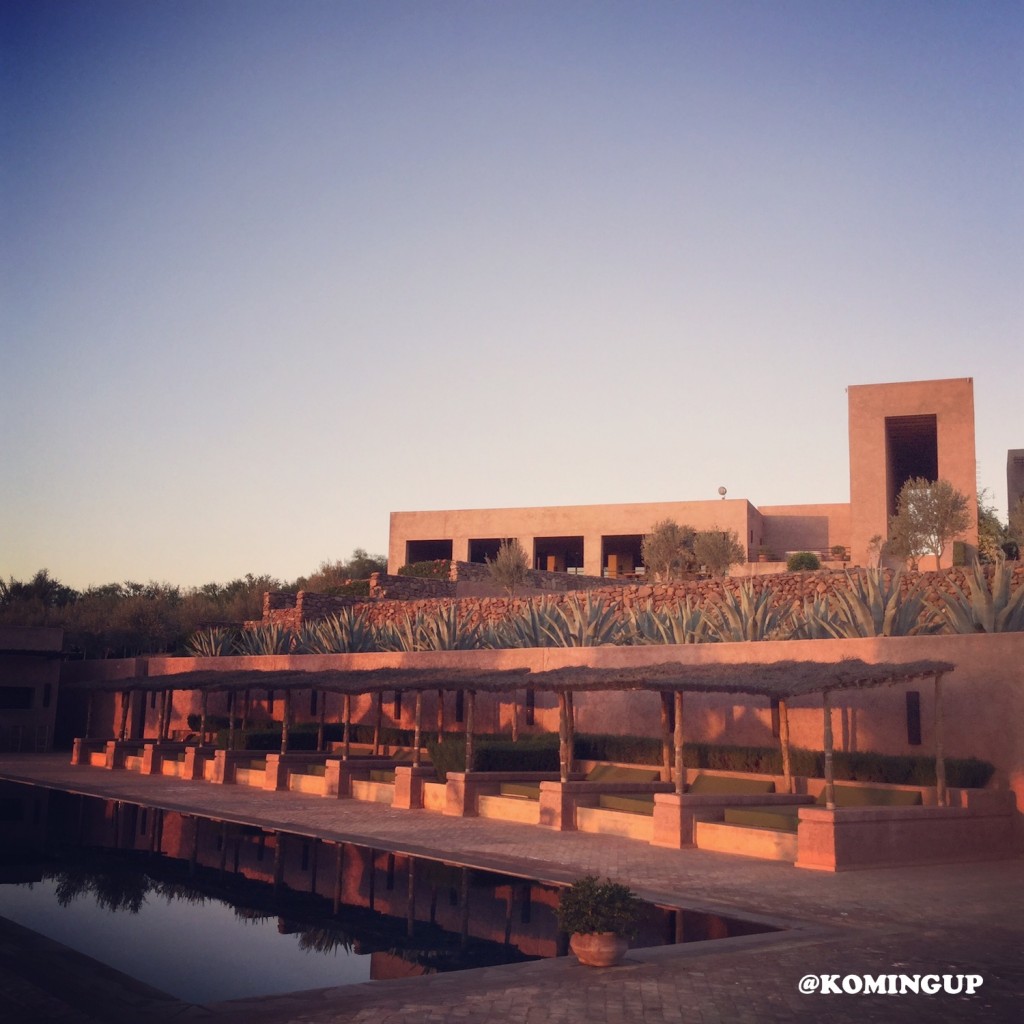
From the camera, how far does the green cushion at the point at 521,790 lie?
22.0 metres

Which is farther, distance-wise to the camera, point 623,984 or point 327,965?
point 327,965

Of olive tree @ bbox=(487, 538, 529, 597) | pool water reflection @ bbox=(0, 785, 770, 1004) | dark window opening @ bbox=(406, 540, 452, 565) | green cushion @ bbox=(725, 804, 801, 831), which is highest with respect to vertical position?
dark window opening @ bbox=(406, 540, 452, 565)

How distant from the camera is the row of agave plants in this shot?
21078 millimetres

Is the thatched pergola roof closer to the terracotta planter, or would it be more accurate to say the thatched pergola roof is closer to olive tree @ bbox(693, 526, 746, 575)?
the terracotta planter

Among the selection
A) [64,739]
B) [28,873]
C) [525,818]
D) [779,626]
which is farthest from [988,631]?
[64,739]

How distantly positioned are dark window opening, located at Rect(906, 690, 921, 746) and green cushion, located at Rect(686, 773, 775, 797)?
8.57 feet

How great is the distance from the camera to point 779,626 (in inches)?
987

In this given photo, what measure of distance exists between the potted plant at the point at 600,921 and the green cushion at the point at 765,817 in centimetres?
851

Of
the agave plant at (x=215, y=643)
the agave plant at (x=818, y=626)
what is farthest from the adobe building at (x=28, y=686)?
the agave plant at (x=818, y=626)

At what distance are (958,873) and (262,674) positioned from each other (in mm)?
20084

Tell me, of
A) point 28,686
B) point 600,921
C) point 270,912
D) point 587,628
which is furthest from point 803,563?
point 600,921

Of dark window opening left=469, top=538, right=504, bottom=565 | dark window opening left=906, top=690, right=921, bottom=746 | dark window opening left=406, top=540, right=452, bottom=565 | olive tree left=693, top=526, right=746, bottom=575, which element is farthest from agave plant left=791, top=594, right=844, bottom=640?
dark window opening left=406, top=540, right=452, bottom=565

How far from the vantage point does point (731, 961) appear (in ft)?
30.9

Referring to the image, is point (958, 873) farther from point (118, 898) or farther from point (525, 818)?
point (118, 898)
